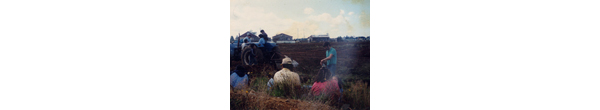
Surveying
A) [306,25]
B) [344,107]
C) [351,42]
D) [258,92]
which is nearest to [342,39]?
[351,42]

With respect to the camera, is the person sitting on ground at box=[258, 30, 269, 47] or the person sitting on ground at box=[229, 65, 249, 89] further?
the person sitting on ground at box=[229, 65, 249, 89]

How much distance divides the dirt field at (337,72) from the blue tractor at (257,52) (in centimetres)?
8

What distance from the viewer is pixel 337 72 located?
3980 millimetres

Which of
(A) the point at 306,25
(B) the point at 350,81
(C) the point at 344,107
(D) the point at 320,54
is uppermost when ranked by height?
(A) the point at 306,25

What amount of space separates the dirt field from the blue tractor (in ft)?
0.25

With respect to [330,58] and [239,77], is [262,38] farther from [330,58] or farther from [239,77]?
[330,58]

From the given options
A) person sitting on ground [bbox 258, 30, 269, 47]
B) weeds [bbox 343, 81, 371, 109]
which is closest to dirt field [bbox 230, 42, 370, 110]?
weeds [bbox 343, 81, 371, 109]

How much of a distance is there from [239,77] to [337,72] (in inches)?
38.7

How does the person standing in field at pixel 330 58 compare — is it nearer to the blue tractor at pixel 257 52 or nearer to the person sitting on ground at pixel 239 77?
the blue tractor at pixel 257 52

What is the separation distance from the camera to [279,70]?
4.08 m

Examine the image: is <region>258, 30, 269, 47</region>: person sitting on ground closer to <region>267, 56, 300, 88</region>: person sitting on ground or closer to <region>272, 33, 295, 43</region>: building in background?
<region>272, 33, 295, 43</region>: building in background

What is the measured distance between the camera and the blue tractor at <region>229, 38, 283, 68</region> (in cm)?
400
